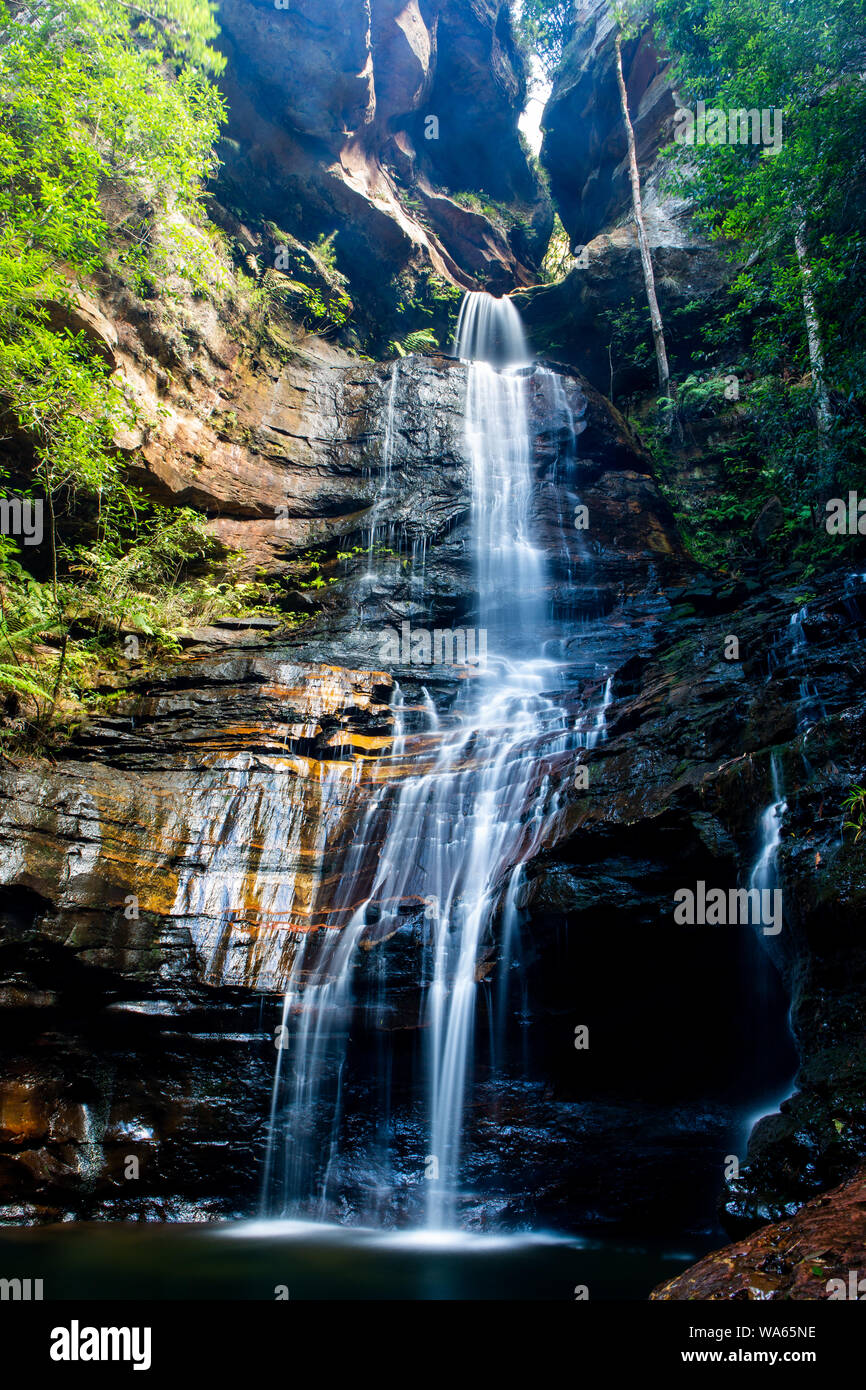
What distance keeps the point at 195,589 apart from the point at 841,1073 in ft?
43.0

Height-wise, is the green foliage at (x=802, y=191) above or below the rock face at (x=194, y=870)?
above

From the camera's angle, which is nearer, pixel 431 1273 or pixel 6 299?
pixel 431 1273

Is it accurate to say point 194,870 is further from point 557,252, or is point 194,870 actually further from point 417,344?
point 557,252

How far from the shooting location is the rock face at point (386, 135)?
20484 mm

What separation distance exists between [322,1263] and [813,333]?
15.1 metres

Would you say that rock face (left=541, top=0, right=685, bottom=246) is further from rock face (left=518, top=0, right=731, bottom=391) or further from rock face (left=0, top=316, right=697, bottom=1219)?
rock face (left=0, top=316, right=697, bottom=1219)

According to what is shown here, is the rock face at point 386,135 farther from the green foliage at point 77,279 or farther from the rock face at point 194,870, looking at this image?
the rock face at point 194,870

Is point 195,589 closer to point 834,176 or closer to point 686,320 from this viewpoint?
point 834,176

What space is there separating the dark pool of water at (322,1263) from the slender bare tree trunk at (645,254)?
18.9 metres

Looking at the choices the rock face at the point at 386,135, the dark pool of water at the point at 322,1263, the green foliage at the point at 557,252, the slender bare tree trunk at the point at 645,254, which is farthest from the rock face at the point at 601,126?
the dark pool of water at the point at 322,1263

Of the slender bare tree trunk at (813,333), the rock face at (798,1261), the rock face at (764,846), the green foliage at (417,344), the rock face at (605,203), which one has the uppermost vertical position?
the rock face at (605,203)

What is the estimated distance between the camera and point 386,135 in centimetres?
2472
